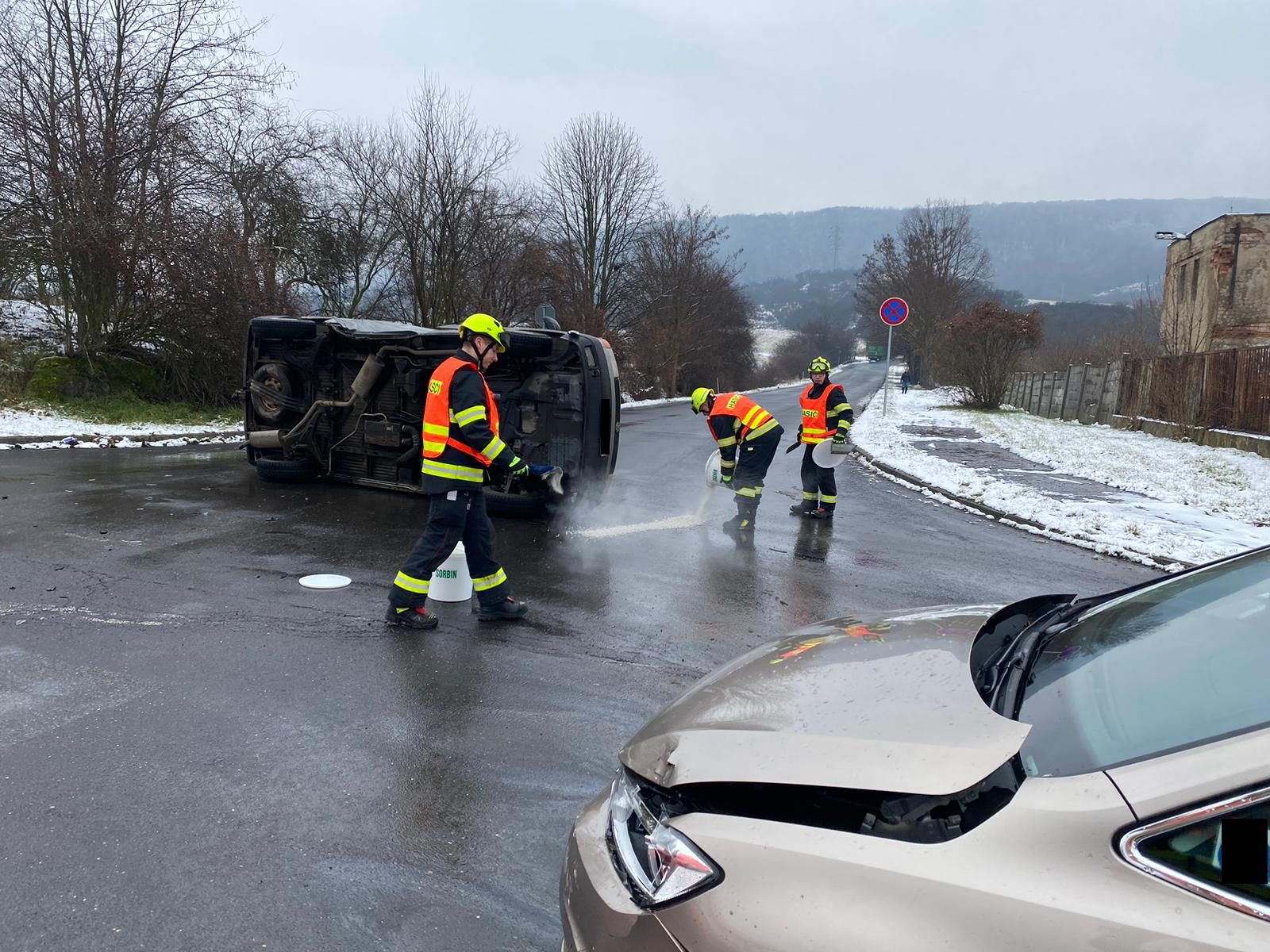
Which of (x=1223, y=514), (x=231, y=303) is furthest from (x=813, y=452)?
(x=231, y=303)

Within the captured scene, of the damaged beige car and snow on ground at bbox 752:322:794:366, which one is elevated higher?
snow on ground at bbox 752:322:794:366

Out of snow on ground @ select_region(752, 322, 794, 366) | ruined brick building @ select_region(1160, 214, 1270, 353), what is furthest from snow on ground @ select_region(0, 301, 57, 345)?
snow on ground @ select_region(752, 322, 794, 366)

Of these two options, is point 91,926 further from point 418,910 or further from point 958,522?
point 958,522

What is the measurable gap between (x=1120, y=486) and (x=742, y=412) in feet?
22.3

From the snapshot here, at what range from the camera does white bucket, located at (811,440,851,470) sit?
8578mm

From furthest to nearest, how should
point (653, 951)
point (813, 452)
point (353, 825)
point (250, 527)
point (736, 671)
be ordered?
1. point (813, 452)
2. point (250, 527)
3. point (353, 825)
4. point (736, 671)
5. point (653, 951)

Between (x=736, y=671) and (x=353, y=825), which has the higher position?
(x=736, y=671)

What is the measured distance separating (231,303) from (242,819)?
1735 centimetres

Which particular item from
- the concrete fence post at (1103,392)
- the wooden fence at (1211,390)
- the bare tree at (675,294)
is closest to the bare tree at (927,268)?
the bare tree at (675,294)

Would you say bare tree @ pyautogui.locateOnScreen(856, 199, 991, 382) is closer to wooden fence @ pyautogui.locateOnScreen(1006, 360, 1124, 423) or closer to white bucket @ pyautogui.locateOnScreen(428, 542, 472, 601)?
wooden fence @ pyautogui.locateOnScreen(1006, 360, 1124, 423)

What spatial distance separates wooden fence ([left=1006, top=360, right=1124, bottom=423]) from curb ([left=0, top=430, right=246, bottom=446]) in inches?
901

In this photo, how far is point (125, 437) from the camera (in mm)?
14367

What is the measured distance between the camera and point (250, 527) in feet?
24.5

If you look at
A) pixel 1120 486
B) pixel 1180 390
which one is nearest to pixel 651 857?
pixel 1120 486
